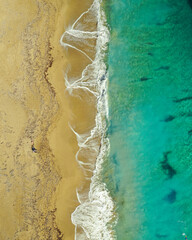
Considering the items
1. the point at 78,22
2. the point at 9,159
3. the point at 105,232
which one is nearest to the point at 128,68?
the point at 78,22

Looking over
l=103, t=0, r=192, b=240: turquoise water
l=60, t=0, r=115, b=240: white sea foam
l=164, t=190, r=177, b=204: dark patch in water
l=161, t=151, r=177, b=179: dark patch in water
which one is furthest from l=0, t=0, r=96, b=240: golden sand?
l=164, t=190, r=177, b=204: dark patch in water

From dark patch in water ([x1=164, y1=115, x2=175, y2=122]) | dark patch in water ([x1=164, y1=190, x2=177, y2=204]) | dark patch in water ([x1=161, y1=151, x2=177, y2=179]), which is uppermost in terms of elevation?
dark patch in water ([x1=164, y1=115, x2=175, y2=122])

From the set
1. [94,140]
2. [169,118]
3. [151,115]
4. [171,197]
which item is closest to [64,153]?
[94,140]

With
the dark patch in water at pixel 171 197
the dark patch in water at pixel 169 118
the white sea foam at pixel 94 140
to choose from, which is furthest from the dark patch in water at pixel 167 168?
the white sea foam at pixel 94 140

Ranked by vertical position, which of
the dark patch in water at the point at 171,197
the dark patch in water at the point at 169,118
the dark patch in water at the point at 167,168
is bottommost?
the dark patch in water at the point at 171,197

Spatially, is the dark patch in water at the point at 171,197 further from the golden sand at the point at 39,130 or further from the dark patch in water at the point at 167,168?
the golden sand at the point at 39,130

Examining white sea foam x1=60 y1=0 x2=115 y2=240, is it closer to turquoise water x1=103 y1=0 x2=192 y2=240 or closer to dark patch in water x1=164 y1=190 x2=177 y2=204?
turquoise water x1=103 y1=0 x2=192 y2=240
